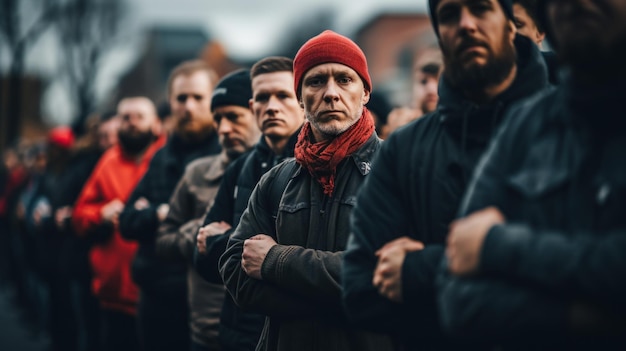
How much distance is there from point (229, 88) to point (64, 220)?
14.6ft

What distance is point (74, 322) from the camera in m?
10.9

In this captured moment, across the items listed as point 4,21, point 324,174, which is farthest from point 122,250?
point 4,21

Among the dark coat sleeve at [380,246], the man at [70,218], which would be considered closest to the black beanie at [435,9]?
the dark coat sleeve at [380,246]

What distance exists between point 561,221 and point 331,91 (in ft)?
6.06

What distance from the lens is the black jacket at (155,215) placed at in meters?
6.38

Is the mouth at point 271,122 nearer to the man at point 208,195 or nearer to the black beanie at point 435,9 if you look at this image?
the man at point 208,195

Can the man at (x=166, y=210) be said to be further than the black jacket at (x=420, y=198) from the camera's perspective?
Yes

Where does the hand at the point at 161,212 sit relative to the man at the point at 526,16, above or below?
below

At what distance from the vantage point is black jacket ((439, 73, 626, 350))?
2.11 meters

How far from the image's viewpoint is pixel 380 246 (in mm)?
2908

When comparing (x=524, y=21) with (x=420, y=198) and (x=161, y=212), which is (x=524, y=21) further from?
(x=161, y=212)

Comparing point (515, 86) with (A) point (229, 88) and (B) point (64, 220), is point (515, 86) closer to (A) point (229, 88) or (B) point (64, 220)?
(A) point (229, 88)

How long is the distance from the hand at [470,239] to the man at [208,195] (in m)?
3.22

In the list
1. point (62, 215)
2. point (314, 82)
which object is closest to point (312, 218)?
point (314, 82)
